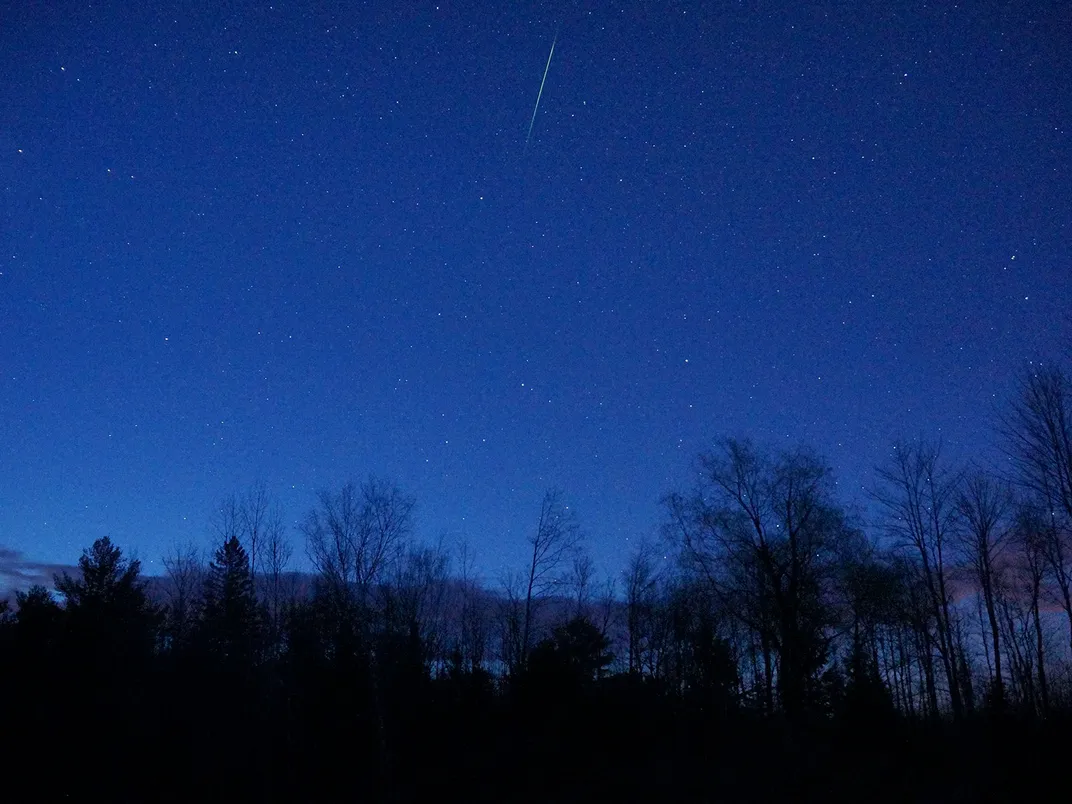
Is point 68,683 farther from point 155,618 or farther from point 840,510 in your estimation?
point 840,510

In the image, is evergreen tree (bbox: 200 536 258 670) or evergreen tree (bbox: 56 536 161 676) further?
evergreen tree (bbox: 200 536 258 670)

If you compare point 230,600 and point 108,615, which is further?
point 230,600

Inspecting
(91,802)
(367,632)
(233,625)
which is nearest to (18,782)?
(91,802)

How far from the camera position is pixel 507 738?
3080 cm

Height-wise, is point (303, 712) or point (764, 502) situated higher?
point (764, 502)

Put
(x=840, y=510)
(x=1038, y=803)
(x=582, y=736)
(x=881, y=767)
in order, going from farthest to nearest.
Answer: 1. (x=840, y=510)
2. (x=582, y=736)
3. (x=881, y=767)
4. (x=1038, y=803)

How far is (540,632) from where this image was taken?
46.2 metres

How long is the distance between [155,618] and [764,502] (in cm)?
2977

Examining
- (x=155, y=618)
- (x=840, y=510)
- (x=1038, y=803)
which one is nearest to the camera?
(x=1038, y=803)

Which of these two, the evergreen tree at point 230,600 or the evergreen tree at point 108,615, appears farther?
the evergreen tree at point 230,600

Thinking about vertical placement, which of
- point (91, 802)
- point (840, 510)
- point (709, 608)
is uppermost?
point (840, 510)

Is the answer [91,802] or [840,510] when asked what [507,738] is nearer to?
[91,802]

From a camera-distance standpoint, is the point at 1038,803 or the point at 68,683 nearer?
the point at 1038,803

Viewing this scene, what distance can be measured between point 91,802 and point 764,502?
2879cm
